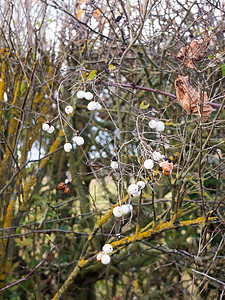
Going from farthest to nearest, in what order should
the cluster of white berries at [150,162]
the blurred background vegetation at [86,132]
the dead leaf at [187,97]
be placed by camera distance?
the blurred background vegetation at [86,132] < the dead leaf at [187,97] < the cluster of white berries at [150,162]

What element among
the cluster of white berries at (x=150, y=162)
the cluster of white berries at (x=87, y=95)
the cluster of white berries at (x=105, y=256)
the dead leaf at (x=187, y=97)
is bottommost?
the cluster of white berries at (x=105, y=256)

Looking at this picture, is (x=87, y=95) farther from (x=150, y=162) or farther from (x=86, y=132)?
(x=86, y=132)

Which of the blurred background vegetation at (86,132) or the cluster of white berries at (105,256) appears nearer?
the cluster of white berries at (105,256)

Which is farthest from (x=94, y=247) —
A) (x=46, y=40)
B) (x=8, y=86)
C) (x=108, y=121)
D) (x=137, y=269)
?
(x=46, y=40)

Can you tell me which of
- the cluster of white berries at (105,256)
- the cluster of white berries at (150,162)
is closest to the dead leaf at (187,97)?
the cluster of white berries at (150,162)

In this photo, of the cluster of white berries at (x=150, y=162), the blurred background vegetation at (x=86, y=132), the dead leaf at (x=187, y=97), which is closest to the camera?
the cluster of white berries at (x=150, y=162)

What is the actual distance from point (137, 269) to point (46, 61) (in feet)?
5.89

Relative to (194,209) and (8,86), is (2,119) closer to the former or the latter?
(8,86)

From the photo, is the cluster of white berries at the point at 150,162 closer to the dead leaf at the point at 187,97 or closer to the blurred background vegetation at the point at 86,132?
the dead leaf at the point at 187,97

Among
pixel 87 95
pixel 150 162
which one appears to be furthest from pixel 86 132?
pixel 150 162

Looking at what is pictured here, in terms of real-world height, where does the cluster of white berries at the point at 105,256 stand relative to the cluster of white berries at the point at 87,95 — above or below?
below

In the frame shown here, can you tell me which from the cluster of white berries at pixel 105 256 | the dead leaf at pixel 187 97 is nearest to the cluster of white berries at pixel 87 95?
the dead leaf at pixel 187 97

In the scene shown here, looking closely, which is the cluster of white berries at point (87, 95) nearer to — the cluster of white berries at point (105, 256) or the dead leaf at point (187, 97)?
the dead leaf at point (187, 97)

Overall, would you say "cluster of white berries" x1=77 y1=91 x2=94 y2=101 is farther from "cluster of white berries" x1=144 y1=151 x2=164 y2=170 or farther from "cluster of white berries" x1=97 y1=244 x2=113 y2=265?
"cluster of white berries" x1=97 y1=244 x2=113 y2=265
